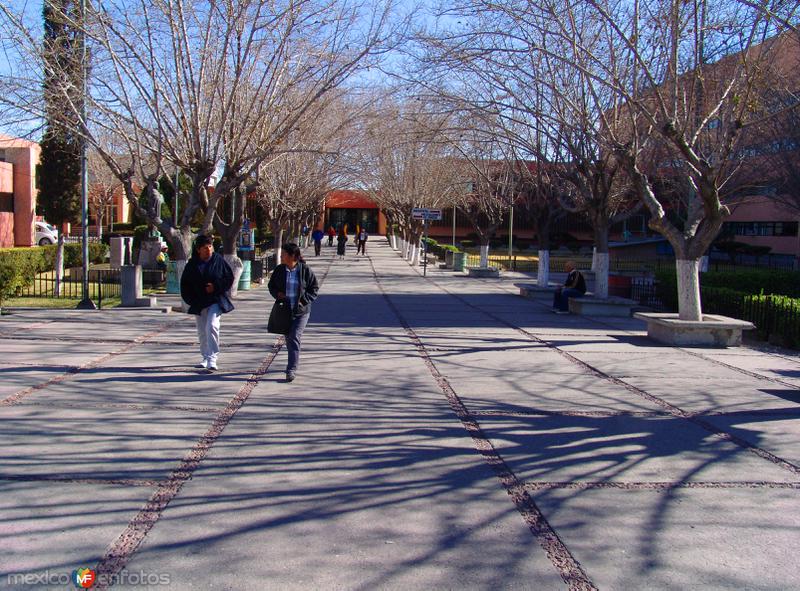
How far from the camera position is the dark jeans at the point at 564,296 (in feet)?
58.9

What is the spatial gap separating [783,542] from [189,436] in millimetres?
4411

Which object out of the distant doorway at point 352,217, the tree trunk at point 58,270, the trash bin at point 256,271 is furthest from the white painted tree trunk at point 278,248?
the distant doorway at point 352,217

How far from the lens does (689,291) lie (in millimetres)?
13180

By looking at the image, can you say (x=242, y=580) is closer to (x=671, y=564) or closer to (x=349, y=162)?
(x=671, y=564)

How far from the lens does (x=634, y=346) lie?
12.7 metres

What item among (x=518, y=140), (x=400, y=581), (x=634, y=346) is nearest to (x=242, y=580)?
(x=400, y=581)

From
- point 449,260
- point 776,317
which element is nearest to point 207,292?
point 776,317

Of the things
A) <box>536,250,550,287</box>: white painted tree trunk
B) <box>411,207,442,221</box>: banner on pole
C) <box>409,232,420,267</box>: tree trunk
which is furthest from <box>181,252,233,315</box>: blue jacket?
<box>409,232,420,267</box>: tree trunk

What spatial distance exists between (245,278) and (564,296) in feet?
32.0

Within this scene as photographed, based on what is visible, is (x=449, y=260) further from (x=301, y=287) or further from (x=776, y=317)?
(x=301, y=287)

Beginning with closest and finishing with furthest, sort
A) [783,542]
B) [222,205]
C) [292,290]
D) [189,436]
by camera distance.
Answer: [783,542] → [189,436] → [292,290] → [222,205]

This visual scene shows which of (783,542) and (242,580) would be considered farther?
(783,542)

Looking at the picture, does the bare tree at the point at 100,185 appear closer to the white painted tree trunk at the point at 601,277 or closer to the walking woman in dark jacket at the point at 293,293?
the white painted tree trunk at the point at 601,277

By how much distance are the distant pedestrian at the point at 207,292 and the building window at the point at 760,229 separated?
1696 inches
